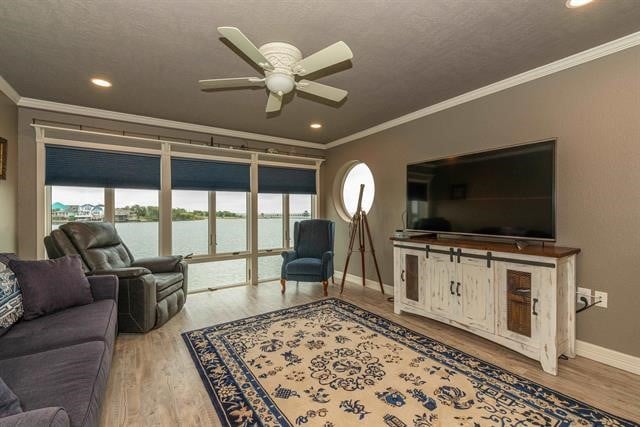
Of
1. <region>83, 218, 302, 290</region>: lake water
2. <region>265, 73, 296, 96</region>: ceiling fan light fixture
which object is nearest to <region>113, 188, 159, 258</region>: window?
<region>83, 218, 302, 290</region>: lake water

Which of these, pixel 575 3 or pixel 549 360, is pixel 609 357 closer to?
pixel 549 360

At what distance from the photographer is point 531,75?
8.64 feet

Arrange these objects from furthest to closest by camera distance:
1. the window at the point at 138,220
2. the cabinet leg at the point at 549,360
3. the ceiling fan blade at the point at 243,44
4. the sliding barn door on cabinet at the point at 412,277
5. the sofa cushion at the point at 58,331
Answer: the window at the point at 138,220, the sliding barn door on cabinet at the point at 412,277, the cabinet leg at the point at 549,360, the sofa cushion at the point at 58,331, the ceiling fan blade at the point at 243,44

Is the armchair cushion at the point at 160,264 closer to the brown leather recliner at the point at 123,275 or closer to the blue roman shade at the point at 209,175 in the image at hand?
the brown leather recliner at the point at 123,275

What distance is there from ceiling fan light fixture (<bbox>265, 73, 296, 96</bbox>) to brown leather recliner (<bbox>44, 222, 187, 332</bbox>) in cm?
221

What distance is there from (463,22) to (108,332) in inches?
126

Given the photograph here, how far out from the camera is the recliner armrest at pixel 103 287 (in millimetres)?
2441

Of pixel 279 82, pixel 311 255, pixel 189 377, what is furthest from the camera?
pixel 311 255

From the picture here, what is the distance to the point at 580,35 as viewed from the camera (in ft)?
6.84

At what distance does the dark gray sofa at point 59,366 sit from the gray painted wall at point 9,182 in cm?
163

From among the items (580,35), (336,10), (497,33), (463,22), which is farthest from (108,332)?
(580,35)

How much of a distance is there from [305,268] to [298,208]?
1.64 metres

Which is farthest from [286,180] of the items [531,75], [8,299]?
[8,299]

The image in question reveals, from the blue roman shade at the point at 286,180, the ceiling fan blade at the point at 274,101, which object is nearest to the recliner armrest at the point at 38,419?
the ceiling fan blade at the point at 274,101
